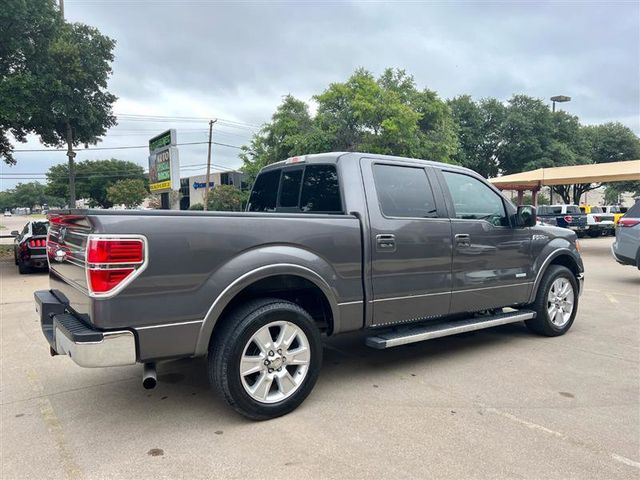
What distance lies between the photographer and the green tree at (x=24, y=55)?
1221 cm

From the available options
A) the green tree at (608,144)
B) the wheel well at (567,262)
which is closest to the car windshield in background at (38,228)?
the wheel well at (567,262)

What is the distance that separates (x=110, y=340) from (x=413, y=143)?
70.1 feet

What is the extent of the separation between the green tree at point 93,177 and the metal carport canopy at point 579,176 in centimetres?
5406

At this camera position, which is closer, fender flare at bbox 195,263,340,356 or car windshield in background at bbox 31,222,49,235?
fender flare at bbox 195,263,340,356

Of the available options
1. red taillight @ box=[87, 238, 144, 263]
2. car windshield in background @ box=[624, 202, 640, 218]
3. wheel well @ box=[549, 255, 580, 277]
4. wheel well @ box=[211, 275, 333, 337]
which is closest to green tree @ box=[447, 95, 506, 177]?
car windshield in background @ box=[624, 202, 640, 218]

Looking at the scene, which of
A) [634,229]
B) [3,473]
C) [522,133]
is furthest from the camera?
[522,133]

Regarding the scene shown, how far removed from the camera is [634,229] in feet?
31.1

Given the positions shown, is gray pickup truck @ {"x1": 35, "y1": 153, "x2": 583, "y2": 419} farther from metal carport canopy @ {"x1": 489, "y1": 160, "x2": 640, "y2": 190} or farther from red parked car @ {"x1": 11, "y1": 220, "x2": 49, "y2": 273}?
metal carport canopy @ {"x1": 489, "y1": 160, "x2": 640, "y2": 190}

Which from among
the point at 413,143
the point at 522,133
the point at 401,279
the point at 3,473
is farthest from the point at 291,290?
the point at 522,133

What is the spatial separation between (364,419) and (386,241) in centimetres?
140

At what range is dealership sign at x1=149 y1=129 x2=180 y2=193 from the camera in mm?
15750

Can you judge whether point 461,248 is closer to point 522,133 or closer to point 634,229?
point 634,229

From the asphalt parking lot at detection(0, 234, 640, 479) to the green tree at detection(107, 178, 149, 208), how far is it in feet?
191

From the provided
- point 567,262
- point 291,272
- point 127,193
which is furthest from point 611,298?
point 127,193
